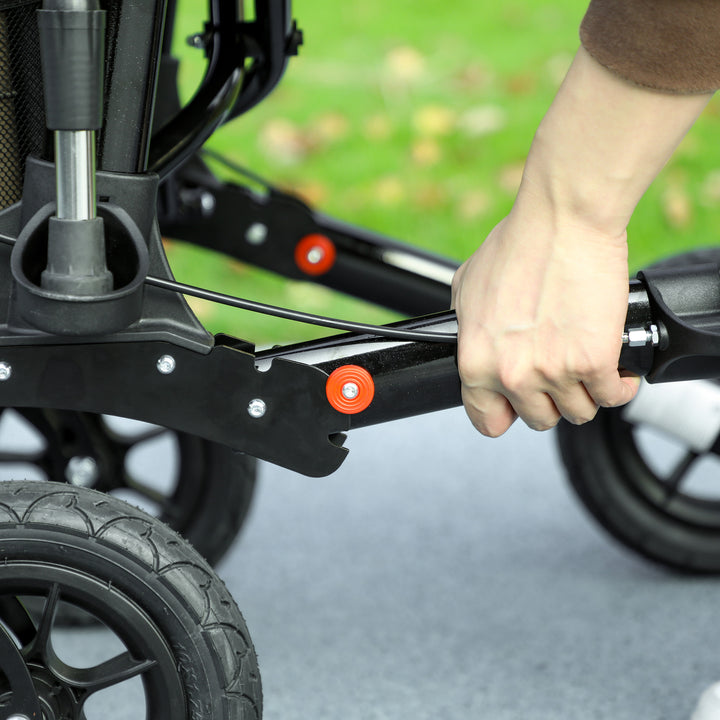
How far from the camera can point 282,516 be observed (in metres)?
1.59

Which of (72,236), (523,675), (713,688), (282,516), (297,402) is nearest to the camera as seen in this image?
(72,236)

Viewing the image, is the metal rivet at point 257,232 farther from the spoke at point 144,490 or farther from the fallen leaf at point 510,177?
the fallen leaf at point 510,177

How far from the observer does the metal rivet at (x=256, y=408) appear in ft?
2.75

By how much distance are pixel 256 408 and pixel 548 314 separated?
0.24 m

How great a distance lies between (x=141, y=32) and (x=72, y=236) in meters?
0.17

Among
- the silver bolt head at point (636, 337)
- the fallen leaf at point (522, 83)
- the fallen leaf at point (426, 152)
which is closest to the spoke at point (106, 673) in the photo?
the silver bolt head at point (636, 337)

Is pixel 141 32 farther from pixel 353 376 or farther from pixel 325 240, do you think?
pixel 325 240

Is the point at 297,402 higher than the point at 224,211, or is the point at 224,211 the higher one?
the point at 224,211

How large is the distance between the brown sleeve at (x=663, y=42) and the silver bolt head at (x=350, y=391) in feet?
1.02

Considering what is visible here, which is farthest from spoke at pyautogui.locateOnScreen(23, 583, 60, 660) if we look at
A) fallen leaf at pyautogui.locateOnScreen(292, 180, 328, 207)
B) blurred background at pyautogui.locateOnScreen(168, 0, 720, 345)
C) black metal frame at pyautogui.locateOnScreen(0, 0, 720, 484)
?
fallen leaf at pyautogui.locateOnScreen(292, 180, 328, 207)

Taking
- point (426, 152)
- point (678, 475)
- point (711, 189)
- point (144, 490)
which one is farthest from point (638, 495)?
point (426, 152)

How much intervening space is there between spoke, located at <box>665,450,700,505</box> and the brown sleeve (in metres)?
0.74

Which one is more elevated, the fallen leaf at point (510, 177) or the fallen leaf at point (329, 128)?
the fallen leaf at point (329, 128)

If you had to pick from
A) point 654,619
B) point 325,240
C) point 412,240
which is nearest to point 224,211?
point 325,240
